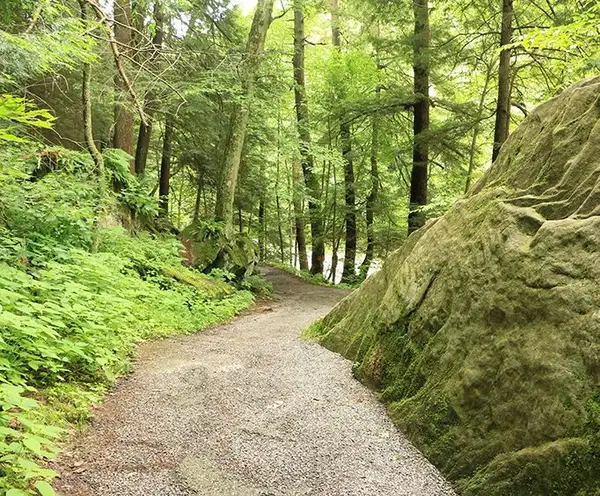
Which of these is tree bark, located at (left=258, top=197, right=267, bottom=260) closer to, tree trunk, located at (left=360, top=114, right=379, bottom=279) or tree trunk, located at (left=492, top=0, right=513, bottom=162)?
tree trunk, located at (left=360, top=114, right=379, bottom=279)

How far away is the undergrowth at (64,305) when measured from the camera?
2617mm

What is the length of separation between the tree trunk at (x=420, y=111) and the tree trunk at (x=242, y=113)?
4.27 m

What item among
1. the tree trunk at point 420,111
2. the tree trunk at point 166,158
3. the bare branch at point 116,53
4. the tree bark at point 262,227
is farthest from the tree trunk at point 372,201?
the bare branch at point 116,53

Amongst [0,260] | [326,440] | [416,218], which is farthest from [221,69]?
[326,440]

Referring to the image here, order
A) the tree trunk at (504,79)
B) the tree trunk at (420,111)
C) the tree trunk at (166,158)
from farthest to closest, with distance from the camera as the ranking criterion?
1. the tree trunk at (166,158)
2. the tree trunk at (420,111)
3. the tree trunk at (504,79)

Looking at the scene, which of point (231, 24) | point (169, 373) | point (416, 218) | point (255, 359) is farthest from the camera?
point (231, 24)

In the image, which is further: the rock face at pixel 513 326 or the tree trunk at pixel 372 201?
the tree trunk at pixel 372 201

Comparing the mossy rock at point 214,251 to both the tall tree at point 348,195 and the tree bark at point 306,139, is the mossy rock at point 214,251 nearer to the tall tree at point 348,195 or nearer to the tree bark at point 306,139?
the tall tree at point 348,195

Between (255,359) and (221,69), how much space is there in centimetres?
900

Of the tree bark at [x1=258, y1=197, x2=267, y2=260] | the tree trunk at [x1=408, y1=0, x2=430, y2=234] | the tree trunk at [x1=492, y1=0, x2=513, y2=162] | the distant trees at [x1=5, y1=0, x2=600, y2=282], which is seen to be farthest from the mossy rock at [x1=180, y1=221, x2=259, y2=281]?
the tree bark at [x1=258, y1=197, x2=267, y2=260]

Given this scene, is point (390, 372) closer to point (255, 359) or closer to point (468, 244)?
point (468, 244)

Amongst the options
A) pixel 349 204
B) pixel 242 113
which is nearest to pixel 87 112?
pixel 242 113

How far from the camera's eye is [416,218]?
1241 centimetres

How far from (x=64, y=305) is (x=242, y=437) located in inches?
90.5
